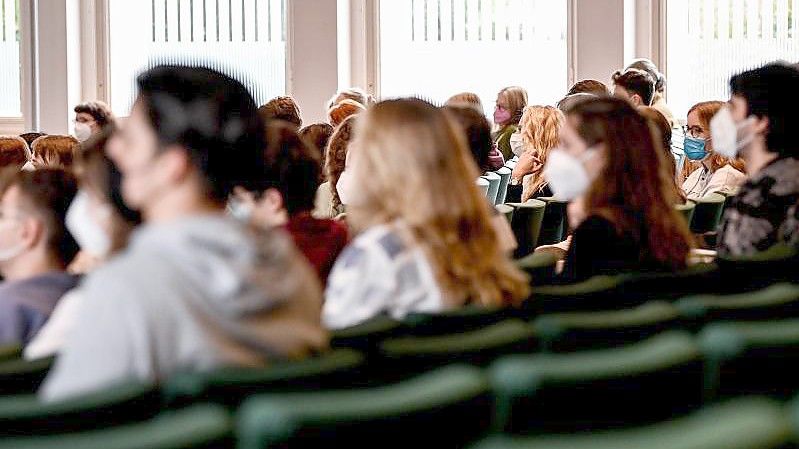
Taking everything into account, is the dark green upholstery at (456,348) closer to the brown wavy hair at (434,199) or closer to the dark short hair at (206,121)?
the dark short hair at (206,121)

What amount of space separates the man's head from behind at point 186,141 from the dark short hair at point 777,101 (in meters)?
2.61

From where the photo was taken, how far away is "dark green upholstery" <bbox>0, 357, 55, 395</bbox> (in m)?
2.48

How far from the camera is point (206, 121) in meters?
2.74

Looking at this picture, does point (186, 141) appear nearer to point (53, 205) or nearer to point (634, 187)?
point (53, 205)

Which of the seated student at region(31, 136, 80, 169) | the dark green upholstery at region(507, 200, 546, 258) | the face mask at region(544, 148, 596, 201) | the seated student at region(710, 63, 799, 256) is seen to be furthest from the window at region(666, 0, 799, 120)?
the face mask at region(544, 148, 596, 201)

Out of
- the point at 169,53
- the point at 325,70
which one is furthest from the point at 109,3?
the point at 325,70

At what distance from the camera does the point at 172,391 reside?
2.13 metres

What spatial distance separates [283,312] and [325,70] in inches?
434

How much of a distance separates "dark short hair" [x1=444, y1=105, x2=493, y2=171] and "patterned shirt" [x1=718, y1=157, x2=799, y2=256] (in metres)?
1.03

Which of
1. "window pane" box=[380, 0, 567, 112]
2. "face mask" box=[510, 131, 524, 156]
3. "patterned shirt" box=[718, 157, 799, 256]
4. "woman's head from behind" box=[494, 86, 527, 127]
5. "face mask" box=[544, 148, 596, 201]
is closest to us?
"face mask" box=[544, 148, 596, 201]

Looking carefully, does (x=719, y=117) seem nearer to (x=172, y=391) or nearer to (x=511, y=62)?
(x=172, y=391)

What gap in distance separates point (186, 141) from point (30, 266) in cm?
107

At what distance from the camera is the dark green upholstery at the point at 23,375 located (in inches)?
97.8

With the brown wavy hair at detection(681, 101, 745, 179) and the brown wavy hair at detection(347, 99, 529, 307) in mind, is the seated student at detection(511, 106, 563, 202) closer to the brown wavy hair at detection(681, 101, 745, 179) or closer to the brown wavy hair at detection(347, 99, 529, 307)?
the brown wavy hair at detection(681, 101, 745, 179)
